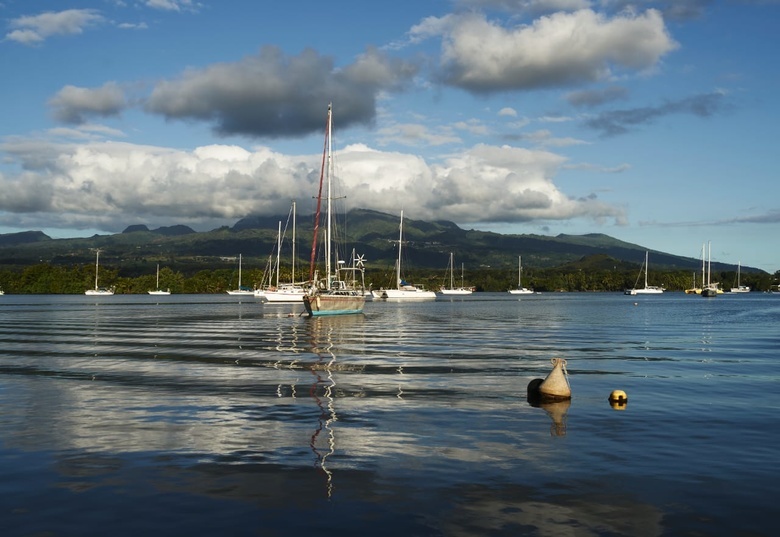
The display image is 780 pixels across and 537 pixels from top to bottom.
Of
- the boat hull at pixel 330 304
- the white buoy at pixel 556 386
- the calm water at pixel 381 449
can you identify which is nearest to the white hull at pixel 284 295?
the boat hull at pixel 330 304

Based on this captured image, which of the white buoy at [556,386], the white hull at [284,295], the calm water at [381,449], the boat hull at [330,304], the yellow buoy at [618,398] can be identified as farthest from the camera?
the white hull at [284,295]

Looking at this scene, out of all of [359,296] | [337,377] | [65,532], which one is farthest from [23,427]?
[359,296]

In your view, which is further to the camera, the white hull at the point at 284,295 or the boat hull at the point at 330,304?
the white hull at the point at 284,295

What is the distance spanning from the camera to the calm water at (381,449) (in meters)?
14.2

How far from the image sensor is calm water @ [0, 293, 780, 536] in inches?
558

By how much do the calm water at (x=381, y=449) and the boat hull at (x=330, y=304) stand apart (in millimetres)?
52964

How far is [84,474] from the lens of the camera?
17.1m

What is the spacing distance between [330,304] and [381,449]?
77751 mm

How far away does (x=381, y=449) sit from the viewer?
779 inches

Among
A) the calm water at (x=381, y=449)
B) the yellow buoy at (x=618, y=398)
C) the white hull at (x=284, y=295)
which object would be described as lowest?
the calm water at (x=381, y=449)

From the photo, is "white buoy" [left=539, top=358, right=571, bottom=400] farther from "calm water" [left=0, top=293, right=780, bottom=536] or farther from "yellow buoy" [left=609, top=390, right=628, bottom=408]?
"yellow buoy" [left=609, top=390, right=628, bottom=408]

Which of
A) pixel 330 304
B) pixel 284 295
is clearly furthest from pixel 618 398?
pixel 284 295

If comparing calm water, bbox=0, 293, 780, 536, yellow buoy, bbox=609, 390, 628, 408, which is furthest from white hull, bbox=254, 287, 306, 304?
yellow buoy, bbox=609, 390, 628, 408

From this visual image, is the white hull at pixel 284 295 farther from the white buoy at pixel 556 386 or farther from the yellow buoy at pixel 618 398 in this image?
the yellow buoy at pixel 618 398
